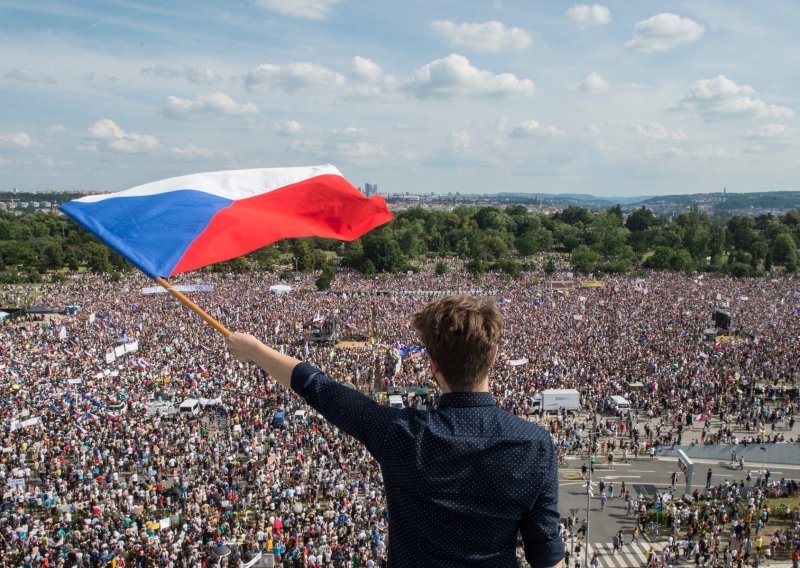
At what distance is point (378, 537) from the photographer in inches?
558

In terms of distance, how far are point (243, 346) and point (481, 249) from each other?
74.7 metres

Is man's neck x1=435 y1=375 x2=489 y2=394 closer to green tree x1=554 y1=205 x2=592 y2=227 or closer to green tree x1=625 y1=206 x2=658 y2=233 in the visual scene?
green tree x1=625 y1=206 x2=658 y2=233

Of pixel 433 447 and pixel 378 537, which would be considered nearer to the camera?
pixel 433 447

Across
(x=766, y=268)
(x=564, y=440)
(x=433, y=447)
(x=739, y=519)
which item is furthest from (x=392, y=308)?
(x=766, y=268)

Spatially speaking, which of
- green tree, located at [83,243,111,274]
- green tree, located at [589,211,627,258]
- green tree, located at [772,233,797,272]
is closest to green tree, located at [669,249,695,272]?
green tree, located at [772,233,797,272]

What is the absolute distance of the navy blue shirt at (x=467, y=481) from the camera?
188cm

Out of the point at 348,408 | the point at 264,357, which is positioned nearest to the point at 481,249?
the point at 264,357

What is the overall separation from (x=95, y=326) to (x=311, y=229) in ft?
120

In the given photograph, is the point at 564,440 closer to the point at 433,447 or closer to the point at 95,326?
the point at 433,447

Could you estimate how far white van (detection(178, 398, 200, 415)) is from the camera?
23.4m

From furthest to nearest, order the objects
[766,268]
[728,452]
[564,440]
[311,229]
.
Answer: [766,268], [564,440], [728,452], [311,229]

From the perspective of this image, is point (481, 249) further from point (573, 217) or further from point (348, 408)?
point (348, 408)

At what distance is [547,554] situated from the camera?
1.96 metres

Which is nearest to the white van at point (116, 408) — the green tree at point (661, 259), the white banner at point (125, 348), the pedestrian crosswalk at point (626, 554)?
the white banner at point (125, 348)
